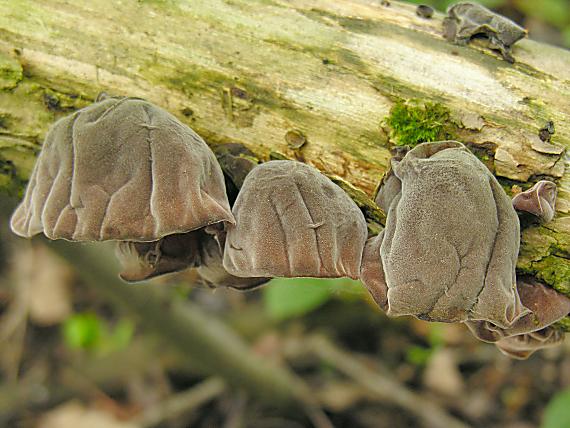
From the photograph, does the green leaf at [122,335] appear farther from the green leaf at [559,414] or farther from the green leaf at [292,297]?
the green leaf at [559,414]

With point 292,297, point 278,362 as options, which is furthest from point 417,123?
point 278,362

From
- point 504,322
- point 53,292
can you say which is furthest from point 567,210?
point 53,292

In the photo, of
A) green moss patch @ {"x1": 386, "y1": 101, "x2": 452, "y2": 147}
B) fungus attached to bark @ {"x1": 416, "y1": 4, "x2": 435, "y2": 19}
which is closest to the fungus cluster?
green moss patch @ {"x1": 386, "y1": 101, "x2": 452, "y2": 147}

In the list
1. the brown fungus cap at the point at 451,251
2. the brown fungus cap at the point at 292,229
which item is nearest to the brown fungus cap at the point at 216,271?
the brown fungus cap at the point at 292,229

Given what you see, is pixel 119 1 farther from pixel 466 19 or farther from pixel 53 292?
pixel 53 292

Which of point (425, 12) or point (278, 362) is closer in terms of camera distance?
point (425, 12)

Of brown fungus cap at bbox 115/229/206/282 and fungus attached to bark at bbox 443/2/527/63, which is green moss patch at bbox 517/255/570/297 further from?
brown fungus cap at bbox 115/229/206/282

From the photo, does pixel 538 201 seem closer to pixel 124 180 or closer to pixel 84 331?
pixel 124 180

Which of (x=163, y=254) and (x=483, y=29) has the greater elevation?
(x=483, y=29)
